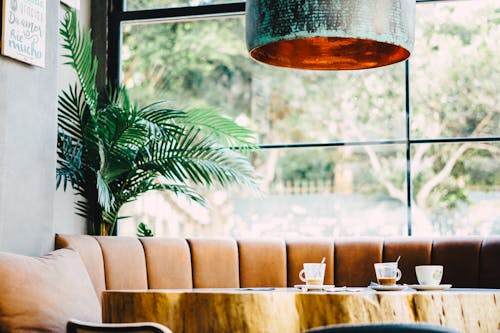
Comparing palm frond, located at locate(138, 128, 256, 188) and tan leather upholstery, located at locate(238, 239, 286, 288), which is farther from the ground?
palm frond, located at locate(138, 128, 256, 188)

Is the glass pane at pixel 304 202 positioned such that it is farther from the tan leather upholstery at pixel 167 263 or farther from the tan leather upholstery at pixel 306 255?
the tan leather upholstery at pixel 167 263

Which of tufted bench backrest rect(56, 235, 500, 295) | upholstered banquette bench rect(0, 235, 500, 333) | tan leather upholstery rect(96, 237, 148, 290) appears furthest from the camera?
tufted bench backrest rect(56, 235, 500, 295)

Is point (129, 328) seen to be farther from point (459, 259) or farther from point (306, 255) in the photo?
point (459, 259)

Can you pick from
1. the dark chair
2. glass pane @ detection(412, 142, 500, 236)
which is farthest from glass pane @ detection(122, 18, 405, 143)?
the dark chair

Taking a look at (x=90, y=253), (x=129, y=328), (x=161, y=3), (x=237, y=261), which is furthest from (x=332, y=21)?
(x=161, y=3)

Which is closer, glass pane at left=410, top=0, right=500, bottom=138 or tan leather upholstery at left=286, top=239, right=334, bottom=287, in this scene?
tan leather upholstery at left=286, top=239, right=334, bottom=287

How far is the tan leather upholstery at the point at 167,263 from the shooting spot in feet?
12.7

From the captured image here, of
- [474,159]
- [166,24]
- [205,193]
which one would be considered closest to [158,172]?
[205,193]

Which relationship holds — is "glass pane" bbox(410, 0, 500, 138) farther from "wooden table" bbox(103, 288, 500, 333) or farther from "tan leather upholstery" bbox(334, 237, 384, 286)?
"wooden table" bbox(103, 288, 500, 333)

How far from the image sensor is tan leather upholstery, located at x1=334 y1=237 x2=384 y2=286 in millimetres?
4016

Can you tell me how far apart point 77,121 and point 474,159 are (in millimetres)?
2213

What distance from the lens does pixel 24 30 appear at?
11.3ft

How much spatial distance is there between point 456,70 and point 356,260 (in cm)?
129

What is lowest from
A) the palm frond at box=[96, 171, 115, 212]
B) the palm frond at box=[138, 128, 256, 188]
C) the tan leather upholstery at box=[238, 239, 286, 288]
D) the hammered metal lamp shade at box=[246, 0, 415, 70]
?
the tan leather upholstery at box=[238, 239, 286, 288]
